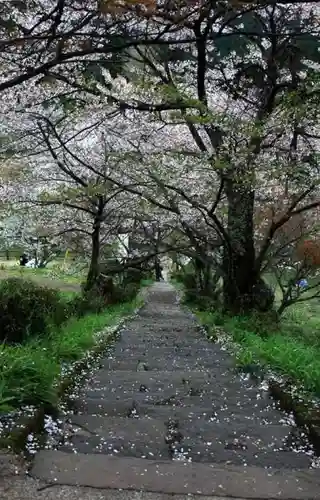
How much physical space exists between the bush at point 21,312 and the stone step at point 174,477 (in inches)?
137

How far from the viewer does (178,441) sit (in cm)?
357

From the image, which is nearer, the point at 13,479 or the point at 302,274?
the point at 13,479

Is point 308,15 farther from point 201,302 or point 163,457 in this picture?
point 201,302

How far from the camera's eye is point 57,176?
17.0 metres

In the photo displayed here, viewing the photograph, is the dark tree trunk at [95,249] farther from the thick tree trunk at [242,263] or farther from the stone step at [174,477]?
the stone step at [174,477]

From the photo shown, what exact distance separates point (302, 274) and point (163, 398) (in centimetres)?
1215

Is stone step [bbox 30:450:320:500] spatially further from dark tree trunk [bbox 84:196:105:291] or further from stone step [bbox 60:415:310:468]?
dark tree trunk [bbox 84:196:105:291]

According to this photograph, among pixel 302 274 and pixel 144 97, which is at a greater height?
pixel 144 97

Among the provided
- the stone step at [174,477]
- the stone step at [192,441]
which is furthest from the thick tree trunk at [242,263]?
the stone step at [174,477]

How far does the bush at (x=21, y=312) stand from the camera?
6.40 metres

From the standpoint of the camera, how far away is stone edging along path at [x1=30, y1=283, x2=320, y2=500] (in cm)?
281

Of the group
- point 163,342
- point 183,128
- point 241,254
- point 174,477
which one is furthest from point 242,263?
point 174,477

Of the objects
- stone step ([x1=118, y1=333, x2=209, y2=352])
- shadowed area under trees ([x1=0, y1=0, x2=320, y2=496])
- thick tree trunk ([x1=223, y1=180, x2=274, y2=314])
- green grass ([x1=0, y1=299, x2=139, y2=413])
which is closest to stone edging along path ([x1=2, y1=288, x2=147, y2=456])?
green grass ([x1=0, y1=299, x2=139, y2=413])

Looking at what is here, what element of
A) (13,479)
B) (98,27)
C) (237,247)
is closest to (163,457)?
(13,479)
